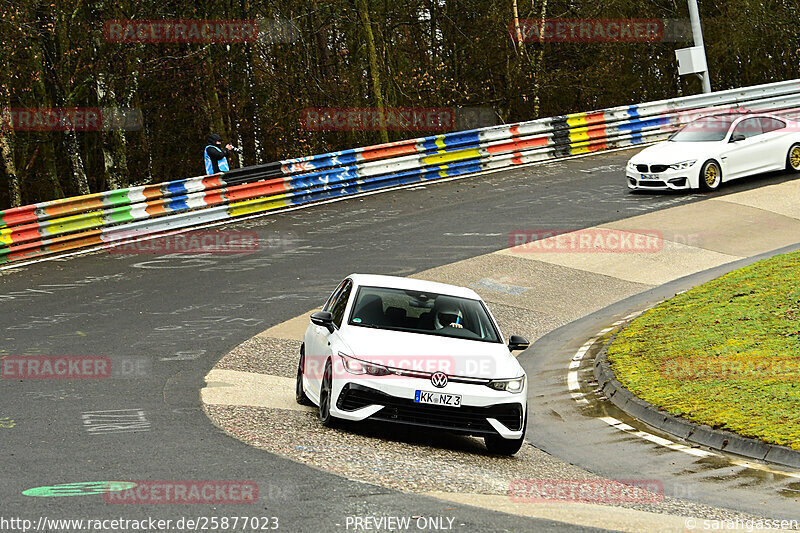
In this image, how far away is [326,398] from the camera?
9922 mm

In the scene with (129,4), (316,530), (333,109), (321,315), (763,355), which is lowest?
(763,355)

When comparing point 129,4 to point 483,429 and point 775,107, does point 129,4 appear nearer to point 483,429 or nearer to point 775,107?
point 775,107

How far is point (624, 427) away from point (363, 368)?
3.38 metres

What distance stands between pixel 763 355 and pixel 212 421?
21.5ft

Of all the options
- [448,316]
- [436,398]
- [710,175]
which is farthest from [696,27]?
[436,398]

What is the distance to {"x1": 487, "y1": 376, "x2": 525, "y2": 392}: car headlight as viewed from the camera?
974 cm

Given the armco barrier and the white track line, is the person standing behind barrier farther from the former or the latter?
the white track line

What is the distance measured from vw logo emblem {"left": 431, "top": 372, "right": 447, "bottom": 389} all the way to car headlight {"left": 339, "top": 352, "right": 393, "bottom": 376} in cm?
39

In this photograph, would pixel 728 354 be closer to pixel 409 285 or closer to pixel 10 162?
pixel 409 285

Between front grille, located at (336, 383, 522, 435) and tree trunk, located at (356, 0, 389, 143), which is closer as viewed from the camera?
front grille, located at (336, 383, 522, 435)

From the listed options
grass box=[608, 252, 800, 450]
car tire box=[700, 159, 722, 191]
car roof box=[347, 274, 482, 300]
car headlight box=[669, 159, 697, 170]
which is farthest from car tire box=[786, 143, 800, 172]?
car roof box=[347, 274, 482, 300]

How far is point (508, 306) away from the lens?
56.7ft

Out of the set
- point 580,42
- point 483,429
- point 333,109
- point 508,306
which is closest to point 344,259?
point 508,306

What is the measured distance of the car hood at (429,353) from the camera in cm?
967
